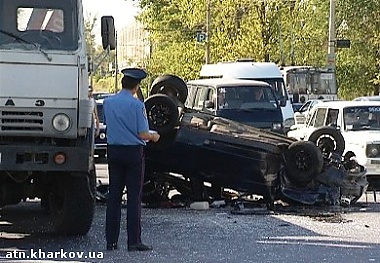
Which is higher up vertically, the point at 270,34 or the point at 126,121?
the point at 270,34

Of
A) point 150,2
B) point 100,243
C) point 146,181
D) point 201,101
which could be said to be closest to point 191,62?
point 150,2

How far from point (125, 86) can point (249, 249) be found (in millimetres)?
2249

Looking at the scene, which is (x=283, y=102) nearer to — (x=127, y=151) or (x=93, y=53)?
(x=93, y=53)

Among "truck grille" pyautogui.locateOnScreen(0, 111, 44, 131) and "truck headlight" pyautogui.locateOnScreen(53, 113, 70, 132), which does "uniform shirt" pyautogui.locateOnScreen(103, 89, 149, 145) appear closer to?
"truck headlight" pyautogui.locateOnScreen(53, 113, 70, 132)

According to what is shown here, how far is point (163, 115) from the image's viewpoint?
13.6 m

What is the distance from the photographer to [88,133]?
10375 mm

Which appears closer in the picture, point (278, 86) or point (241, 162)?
point (241, 162)

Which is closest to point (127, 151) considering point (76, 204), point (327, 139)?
point (76, 204)

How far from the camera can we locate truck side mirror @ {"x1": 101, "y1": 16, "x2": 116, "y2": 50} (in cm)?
1125

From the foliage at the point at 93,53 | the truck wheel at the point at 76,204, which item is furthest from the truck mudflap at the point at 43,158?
the foliage at the point at 93,53

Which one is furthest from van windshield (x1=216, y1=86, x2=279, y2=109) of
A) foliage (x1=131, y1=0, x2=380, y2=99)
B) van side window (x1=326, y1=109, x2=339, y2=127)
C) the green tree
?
the green tree

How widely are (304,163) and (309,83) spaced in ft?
90.2

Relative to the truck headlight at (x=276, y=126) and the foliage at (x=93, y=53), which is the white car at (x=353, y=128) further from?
the foliage at (x=93, y=53)

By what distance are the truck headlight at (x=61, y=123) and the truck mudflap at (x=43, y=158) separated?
0.77 ft
